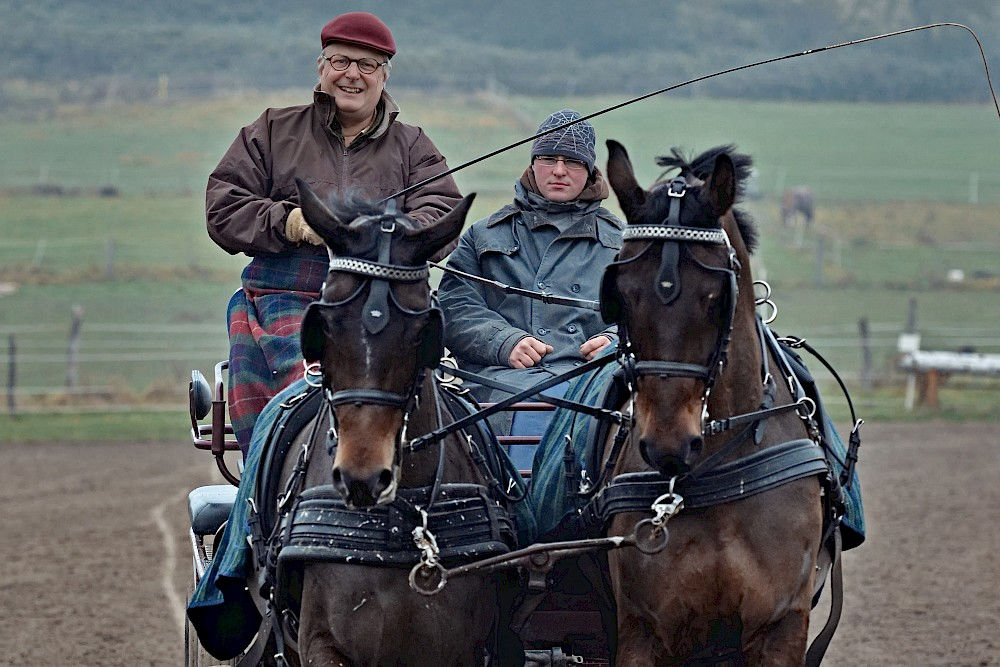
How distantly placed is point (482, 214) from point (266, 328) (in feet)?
96.6

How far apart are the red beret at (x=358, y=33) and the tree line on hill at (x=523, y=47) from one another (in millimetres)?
55682

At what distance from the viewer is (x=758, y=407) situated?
4395 mm

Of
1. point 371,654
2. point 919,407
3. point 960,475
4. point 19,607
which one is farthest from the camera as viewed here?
point 919,407

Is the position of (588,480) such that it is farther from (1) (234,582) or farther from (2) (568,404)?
(1) (234,582)

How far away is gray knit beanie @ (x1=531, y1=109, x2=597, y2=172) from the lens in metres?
5.55

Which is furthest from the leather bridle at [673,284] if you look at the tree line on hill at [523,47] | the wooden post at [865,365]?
the tree line on hill at [523,47]

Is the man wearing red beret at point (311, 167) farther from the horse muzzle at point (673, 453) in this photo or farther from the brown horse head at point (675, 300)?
the horse muzzle at point (673, 453)

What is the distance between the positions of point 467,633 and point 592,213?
1.94 m

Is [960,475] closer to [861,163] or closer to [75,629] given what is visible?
[75,629]

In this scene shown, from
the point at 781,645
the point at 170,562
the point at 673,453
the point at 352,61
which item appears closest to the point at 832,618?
the point at 781,645

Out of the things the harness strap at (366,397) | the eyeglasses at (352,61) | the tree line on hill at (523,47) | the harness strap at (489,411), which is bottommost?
the harness strap at (489,411)

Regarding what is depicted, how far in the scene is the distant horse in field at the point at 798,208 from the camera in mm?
39219

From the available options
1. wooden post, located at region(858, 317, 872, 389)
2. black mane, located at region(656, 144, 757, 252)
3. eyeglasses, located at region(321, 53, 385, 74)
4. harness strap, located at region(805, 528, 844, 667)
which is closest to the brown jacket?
eyeglasses, located at region(321, 53, 385, 74)

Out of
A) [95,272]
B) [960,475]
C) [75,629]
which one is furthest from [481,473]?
[95,272]
